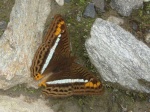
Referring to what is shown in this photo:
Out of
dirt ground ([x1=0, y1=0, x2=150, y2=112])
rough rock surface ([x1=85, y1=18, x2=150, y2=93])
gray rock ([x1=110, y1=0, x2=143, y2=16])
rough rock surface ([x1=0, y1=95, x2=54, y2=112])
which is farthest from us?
gray rock ([x1=110, y1=0, x2=143, y2=16])

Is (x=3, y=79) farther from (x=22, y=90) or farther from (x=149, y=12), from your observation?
(x=149, y=12)

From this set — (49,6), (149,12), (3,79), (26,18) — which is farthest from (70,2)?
(3,79)

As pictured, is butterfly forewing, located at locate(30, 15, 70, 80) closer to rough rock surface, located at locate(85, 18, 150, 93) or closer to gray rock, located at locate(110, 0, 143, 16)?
rough rock surface, located at locate(85, 18, 150, 93)

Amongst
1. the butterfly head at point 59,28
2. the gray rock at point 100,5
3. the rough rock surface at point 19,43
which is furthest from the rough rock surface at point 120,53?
the rough rock surface at point 19,43

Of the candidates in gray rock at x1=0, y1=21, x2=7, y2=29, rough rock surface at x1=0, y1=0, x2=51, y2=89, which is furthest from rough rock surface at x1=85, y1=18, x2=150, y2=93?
gray rock at x1=0, y1=21, x2=7, y2=29

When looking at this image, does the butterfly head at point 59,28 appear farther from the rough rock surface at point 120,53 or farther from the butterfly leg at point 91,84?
the butterfly leg at point 91,84

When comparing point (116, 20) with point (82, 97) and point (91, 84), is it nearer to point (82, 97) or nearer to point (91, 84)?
point (91, 84)
